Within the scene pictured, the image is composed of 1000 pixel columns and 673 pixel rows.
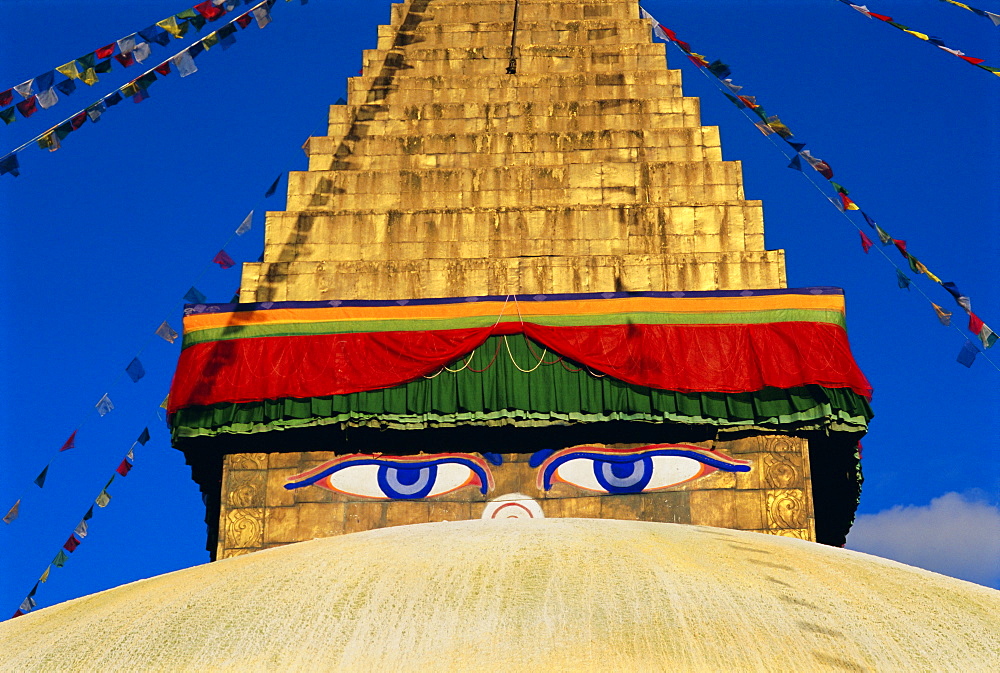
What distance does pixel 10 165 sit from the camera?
11859 mm

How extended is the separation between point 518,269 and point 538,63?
4846 millimetres

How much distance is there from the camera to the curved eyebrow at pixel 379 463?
1471 centimetres

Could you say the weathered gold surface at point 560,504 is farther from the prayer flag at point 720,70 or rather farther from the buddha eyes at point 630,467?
the prayer flag at point 720,70

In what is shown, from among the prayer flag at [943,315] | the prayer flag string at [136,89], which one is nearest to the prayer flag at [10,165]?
the prayer flag string at [136,89]

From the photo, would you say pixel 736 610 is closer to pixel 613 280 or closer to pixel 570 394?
pixel 570 394

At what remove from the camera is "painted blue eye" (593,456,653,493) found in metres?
14.5

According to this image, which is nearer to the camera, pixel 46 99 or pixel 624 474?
pixel 46 99

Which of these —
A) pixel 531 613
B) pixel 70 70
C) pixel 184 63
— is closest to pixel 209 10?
pixel 184 63

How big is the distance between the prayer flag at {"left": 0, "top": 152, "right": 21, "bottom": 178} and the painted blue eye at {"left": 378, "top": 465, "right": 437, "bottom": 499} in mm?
5399

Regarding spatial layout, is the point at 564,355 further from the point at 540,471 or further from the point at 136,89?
the point at 136,89

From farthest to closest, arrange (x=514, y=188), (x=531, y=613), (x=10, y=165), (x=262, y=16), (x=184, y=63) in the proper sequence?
1. (x=514, y=188)
2. (x=262, y=16)
3. (x=184, y=63)
4. (x=10, y=165)
5. (x=531, y=613)

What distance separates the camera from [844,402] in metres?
14.6

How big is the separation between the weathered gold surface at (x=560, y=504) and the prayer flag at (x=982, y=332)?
8.07ft

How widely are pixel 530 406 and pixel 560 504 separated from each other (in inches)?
47.7
